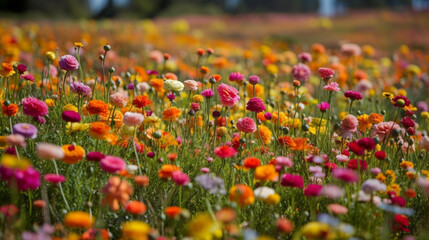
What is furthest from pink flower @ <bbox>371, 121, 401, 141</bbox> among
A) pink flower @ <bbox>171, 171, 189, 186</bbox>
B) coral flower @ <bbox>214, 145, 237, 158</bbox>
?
pink flower @ <bbox>171, 171, 189, 186</bbox>

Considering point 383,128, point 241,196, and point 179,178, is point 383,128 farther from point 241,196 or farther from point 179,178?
point 179,178

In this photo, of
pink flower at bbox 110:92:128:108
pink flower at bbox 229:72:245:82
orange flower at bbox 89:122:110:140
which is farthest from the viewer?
pink flower at bbox 229:72:245:82

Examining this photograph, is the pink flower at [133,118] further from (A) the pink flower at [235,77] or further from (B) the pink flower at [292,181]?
(A) the pink flower at [235,77]

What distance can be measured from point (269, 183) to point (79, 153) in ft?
2.79

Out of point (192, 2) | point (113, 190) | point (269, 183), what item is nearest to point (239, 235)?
point (113, 190)

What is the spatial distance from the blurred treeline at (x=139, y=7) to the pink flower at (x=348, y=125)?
76.3ft

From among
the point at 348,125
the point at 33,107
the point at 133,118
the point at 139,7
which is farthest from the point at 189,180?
the point at 139,7

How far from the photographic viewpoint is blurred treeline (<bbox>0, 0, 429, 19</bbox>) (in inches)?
1117

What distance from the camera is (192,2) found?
4231 cm

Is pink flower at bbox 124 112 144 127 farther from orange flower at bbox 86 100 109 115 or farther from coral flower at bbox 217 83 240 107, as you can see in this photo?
coral flower at bbox 217 83 240 107

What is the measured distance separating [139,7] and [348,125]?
37058 millimetres

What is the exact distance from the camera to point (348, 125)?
2.12 meters

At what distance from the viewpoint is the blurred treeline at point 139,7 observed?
2838 cm

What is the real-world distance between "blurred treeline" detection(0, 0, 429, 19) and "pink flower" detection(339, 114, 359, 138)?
76.3ft
